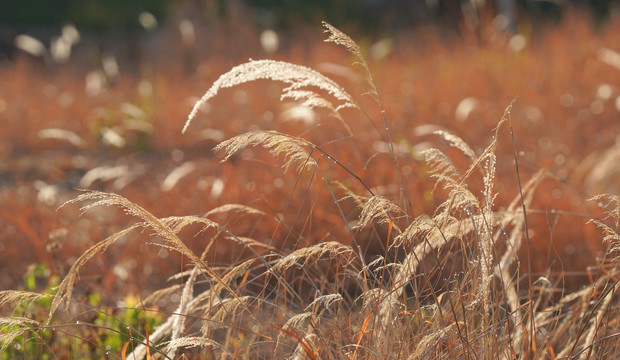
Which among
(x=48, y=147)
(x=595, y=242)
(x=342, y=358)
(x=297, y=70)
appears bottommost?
(x=48, y=147)

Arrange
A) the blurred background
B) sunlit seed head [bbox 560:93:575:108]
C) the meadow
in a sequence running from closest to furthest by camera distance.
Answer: the meadow
the blurred background
sunlit seed head [bbox 560:93:575:108]

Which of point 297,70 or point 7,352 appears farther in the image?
point 7,352

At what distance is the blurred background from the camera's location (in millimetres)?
3686

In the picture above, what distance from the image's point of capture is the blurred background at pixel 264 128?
3686mm

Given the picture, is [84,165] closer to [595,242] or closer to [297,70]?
[595,242]

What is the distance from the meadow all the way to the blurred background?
0.09 ft

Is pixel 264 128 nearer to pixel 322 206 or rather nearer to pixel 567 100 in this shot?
pixel 322 206

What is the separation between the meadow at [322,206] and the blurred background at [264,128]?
0.09 ft

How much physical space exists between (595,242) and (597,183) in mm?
956

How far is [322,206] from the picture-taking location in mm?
3895

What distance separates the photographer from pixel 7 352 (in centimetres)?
240

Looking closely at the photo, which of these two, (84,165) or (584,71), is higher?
(584,71)

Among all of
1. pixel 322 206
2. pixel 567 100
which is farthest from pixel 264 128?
pixel 567 100

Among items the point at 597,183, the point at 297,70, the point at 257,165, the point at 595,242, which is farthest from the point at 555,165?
the point at 297,70
